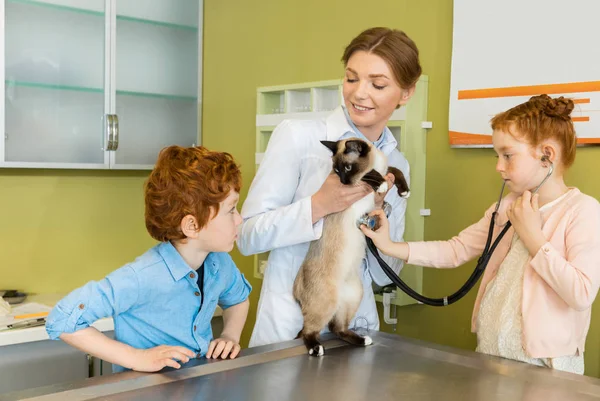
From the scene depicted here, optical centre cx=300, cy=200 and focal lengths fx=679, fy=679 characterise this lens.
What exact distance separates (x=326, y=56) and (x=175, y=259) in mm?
1538

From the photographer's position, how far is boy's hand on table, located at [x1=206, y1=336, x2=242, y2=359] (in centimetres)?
142

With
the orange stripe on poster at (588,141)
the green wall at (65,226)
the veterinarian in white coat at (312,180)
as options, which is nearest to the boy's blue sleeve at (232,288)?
the veterinarian in white coat at (312,180)

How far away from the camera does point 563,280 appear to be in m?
1.40

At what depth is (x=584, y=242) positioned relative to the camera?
143 cm

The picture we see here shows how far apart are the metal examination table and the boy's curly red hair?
30cm

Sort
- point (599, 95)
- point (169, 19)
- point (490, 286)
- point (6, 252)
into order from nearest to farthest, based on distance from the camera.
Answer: point (490, 286) < point (599, 95) < point (6, 252) < point (169, 19)

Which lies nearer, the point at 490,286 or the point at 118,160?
the point at 490,286

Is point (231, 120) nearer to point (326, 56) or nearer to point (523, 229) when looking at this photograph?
point (326, 56)

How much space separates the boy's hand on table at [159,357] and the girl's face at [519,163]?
0.81 meters

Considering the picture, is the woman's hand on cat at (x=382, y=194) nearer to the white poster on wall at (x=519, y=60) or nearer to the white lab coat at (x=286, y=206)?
the white lab coat at (x=286, y=206)

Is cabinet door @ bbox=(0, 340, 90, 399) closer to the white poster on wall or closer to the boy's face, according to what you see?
the boy's face

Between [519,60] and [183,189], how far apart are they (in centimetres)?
118

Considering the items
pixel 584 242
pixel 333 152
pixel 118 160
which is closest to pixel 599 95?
pixel 584 242

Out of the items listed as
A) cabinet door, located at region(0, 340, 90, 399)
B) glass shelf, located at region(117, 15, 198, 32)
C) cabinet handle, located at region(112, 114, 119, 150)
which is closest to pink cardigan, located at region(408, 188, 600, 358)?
cabinet door, located at region(0, 340, 90, 399)
